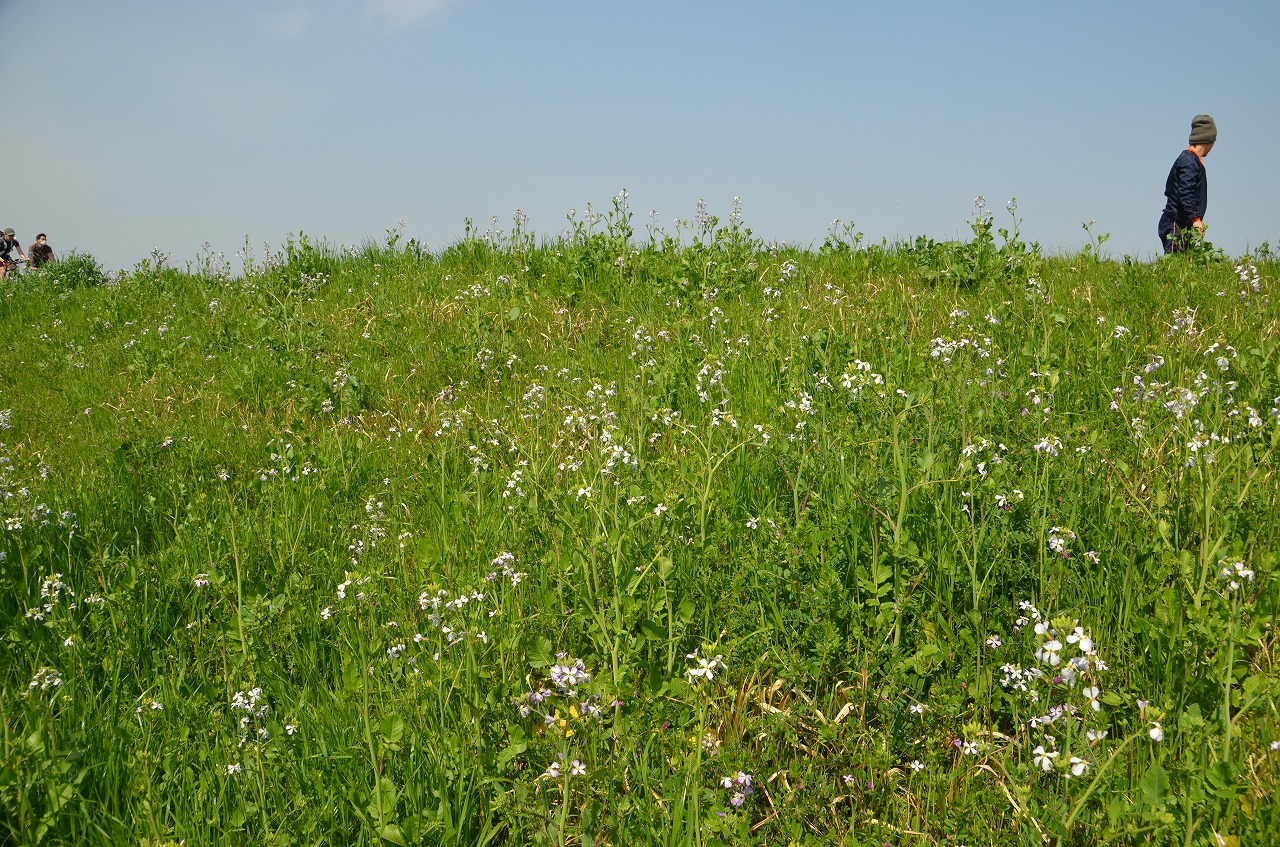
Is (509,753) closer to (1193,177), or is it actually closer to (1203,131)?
(1193,177)

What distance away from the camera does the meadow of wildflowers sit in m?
2.69

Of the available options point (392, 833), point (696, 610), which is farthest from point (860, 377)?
point (392, 833)

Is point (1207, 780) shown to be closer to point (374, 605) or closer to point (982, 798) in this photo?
point (982, 798)

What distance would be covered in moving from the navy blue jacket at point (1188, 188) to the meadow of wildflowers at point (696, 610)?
7083 millimetres

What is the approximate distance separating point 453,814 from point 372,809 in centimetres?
27

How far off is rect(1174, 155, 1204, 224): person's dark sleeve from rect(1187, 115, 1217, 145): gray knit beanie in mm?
386

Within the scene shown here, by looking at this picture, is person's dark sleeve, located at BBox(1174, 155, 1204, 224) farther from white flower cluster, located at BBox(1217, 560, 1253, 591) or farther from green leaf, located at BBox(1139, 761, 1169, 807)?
green leaf, located at BBox(1139, 761, 1169, 807)

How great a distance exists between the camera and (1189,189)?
41.8 feet

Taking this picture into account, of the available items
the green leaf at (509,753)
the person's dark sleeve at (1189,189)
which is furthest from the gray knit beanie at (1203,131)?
the green leaf at (509,753)

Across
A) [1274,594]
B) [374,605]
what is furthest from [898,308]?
[374,605]

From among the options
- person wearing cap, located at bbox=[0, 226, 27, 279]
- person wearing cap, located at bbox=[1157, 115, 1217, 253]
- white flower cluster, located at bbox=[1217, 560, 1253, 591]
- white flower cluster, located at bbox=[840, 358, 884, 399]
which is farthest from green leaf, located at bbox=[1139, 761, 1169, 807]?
person wearing cap, located at bbox=[0, 226, 27, 279]

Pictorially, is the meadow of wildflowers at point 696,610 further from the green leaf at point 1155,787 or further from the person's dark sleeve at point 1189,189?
the person's dark sleeve at point 1189,189

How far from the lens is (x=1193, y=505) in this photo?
12.5ft

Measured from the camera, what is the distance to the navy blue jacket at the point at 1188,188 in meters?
12.7
